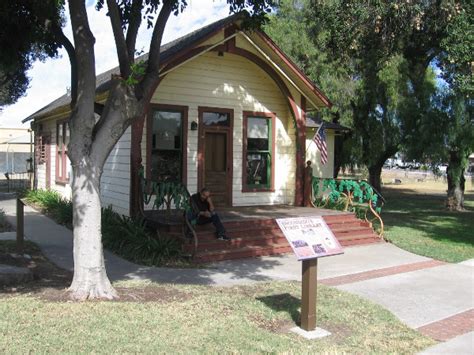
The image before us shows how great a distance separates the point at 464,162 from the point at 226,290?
15544mm

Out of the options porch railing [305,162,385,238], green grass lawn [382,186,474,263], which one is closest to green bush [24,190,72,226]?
porch railing [305,162,385,238]

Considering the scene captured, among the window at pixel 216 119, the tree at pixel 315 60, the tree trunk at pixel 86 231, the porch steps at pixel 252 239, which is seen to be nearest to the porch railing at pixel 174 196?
the porch steps at pixel 252 239

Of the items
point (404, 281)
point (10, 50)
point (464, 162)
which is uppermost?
point (10, 50)

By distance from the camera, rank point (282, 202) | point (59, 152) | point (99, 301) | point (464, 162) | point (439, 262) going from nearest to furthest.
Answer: point (99, 301) < point (439, 262) < point (282, 202) < point (59, 152) < point (464, 162)

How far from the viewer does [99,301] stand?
6.43m

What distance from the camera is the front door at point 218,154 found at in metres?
13.3

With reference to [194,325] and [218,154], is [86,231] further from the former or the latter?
[218,154]

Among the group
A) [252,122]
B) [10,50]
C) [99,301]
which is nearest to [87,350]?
Result: [99,301]

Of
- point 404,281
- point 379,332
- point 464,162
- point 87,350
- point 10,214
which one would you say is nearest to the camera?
point 87,350

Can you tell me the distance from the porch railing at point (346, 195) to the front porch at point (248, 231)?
1.78 feet

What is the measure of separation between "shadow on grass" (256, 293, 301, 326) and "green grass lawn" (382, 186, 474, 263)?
4800 millimetres

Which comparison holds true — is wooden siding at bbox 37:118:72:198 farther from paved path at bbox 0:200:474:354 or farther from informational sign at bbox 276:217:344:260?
informational sign at bbox 276:217:344:260

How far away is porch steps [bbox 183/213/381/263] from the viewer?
9.95 meters

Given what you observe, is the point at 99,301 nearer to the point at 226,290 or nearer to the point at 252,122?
the point at 226,290
